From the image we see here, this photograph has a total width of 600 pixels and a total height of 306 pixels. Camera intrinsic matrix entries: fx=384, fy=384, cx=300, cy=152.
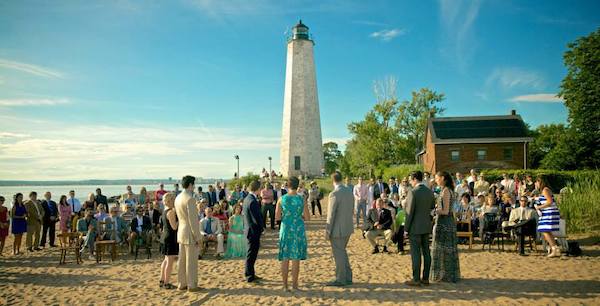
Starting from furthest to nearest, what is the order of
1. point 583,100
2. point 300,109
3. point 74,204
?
point 300,109 → point 583,100 → point 74,204

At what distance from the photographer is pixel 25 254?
11.5m

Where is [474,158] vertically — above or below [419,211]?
above

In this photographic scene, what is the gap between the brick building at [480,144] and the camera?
1214 inches

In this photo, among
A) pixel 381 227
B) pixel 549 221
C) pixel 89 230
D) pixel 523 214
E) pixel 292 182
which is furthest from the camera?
pixel 89 230

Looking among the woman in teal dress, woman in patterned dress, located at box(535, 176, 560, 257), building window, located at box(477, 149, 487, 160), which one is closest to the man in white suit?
the woman in teal dress

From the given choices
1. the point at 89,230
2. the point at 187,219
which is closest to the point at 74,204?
the point at 89,230

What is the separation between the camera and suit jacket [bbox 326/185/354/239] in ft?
21.9

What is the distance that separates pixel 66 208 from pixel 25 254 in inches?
72.6

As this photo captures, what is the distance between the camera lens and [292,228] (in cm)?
657

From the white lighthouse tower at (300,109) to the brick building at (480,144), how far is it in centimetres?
1090

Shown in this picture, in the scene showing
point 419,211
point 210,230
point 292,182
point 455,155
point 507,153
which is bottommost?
point 210,230

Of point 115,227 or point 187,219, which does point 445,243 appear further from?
point 115,227

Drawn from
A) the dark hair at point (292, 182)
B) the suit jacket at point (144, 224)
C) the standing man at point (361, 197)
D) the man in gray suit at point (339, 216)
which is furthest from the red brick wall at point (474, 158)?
the dark hair at point (292, 182)

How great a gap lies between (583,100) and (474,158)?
27.3 ft
